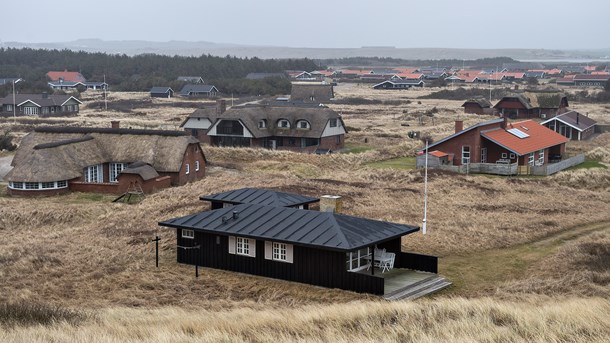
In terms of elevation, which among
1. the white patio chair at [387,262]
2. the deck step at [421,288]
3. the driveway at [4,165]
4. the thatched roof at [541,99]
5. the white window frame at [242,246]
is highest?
the thatched roof at [541,99]

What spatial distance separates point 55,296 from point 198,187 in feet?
60.2

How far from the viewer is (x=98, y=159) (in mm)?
46438

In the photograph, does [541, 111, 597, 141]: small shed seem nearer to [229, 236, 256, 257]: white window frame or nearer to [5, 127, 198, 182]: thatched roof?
[5, 127, 198, 182]: thatched roof

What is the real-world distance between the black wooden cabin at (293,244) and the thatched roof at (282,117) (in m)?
37.0

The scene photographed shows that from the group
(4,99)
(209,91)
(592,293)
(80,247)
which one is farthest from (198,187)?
(209,91)

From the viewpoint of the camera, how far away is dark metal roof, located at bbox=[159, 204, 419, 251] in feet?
77.6

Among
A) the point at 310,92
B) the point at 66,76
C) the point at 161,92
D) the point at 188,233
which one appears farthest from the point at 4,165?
the point at 66,76

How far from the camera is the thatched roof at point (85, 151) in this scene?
4288 centimetres

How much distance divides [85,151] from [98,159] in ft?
2.81

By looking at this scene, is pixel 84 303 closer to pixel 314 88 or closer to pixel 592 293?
pixel 592 293

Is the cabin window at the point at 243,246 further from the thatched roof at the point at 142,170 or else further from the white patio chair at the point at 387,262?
the thatched roof at the point at 142,170

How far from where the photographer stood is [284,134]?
64.9 meters

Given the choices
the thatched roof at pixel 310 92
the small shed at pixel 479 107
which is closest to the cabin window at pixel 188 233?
the small shed at pixel 479 107

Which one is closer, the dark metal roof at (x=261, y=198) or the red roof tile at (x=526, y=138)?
the dark metal roof at (x=261, y=198)
